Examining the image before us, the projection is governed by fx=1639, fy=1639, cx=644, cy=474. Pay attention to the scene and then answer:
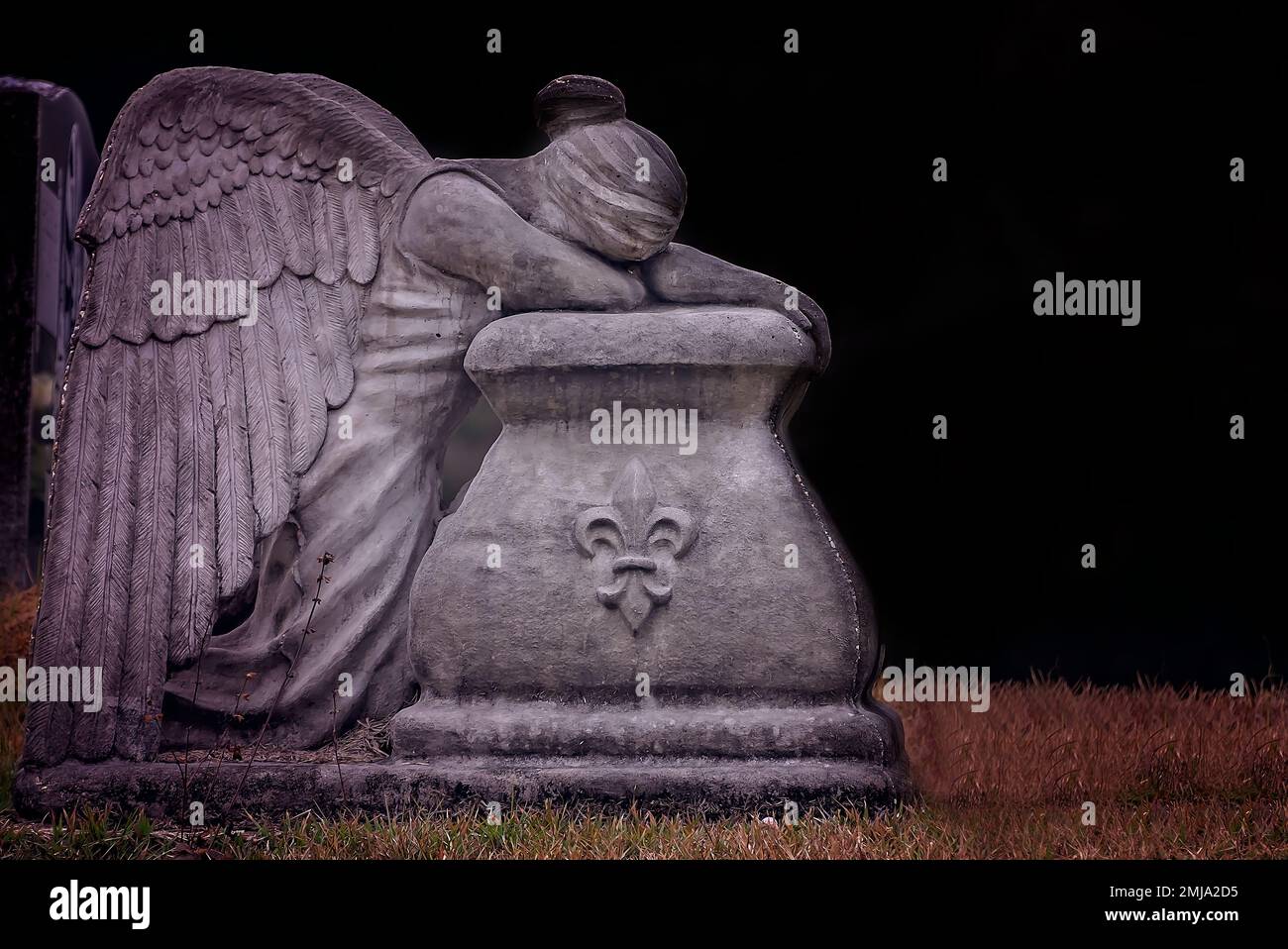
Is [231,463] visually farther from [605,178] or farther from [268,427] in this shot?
[605,178]

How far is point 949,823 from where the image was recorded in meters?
4.24

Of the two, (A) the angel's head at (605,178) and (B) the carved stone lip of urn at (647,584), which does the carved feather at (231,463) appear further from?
(A) the angel's head at (605,178)

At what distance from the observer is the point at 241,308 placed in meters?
4.69

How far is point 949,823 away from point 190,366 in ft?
8.03

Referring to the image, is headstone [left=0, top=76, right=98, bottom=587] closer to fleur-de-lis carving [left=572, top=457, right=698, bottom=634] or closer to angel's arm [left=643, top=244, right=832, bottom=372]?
angel's arm [left=643, top=244, right=832, bottom=372]

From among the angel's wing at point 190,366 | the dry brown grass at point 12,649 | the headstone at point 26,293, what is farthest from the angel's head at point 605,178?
the headstone at point 26,293

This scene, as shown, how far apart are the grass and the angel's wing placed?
1.61 ft

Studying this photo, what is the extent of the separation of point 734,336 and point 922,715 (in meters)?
2.52

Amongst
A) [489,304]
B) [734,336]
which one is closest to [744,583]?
[734,336]

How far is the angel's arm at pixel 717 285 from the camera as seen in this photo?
15.6 feet

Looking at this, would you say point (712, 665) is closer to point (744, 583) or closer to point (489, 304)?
point (744, 583)

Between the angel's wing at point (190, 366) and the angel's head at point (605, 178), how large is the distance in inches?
17.7

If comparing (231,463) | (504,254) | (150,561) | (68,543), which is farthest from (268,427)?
(504,254)

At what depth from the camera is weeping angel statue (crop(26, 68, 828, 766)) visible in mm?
4590
